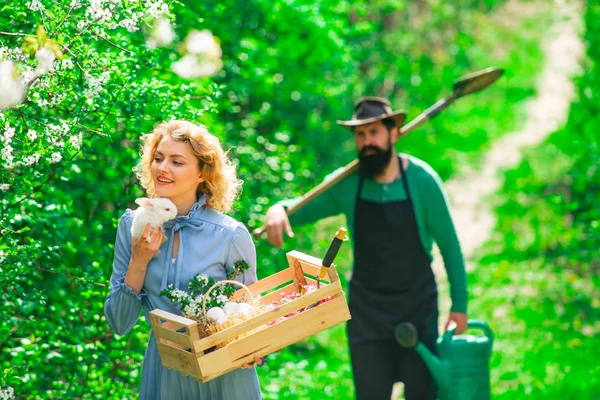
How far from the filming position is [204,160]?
3.02m

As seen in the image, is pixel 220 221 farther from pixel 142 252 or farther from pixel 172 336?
pixel 172 336

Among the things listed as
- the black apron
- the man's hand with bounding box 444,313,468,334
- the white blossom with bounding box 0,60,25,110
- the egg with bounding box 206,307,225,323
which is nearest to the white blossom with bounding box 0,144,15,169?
the white blossom with bounding box 0,60,25,110

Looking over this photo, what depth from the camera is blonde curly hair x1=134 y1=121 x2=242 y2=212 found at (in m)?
2.98

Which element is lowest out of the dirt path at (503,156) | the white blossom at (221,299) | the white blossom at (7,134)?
the white blossom at (221,299)

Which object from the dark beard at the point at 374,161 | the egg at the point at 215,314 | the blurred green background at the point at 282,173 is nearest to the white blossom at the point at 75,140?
the blurred green background at the point at 282,173

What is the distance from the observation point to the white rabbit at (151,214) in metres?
2.79

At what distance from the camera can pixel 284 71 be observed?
7.34m

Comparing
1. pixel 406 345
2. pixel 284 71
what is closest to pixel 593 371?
pixel 406 345

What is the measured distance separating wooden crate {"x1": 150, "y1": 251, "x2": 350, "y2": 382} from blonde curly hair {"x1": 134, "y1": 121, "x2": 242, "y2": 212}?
1.33ft

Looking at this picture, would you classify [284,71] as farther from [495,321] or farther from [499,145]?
[499,145]

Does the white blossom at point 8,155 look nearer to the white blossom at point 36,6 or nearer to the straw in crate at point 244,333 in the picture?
the white blossom at point 36,6

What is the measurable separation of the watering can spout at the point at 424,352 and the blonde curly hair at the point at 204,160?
1.41 m

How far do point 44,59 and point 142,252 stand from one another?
0.71 meters

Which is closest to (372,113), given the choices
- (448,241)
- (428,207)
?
(428,207)
